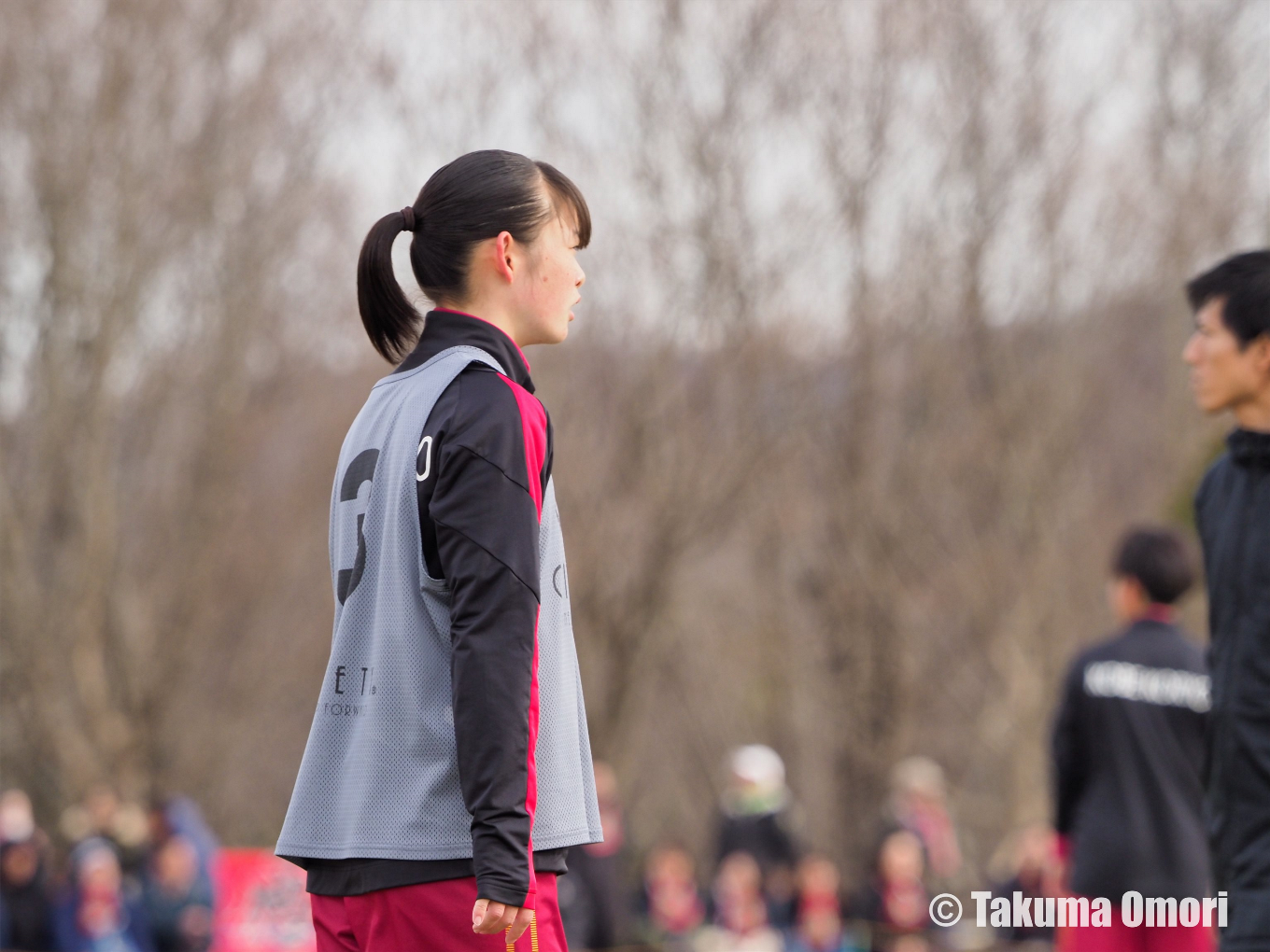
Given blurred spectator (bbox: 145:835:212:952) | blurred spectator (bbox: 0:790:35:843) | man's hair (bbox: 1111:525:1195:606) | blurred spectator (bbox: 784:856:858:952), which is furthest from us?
blurred spectator (bbox: 0:790:35:843)

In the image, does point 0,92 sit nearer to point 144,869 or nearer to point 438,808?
point 144,869

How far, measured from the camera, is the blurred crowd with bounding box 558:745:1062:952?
9211mm

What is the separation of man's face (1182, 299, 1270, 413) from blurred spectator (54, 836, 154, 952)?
25.8ft

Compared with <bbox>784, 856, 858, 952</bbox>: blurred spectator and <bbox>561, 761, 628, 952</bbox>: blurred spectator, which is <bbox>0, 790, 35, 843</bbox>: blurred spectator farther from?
<bbox>784, 856, 858, 952</bbox>: blurred spectator

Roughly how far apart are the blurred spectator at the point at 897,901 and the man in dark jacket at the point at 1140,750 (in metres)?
4.41

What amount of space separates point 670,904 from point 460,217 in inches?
363

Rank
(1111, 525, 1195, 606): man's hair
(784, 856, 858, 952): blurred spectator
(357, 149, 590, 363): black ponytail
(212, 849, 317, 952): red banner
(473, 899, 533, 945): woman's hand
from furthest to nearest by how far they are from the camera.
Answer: (212, 849, 317, 952): red banner → (784, 856, 858, 952): blurred spectator → (1111, 525, 1195, 606): man's hair → (357, 149, 590, 363): black ponytail → (473, 899, 533, 945): woman's hand

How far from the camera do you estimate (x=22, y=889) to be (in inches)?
373

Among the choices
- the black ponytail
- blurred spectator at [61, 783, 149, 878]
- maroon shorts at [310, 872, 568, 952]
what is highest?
the black ponytail

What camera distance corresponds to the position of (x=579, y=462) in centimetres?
1352

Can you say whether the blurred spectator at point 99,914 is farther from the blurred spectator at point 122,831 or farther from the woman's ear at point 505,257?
the woman's ear at point 505,257

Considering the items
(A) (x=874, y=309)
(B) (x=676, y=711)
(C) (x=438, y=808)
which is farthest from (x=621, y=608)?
(C) (x=438, y=808)

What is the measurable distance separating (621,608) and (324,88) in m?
5.61

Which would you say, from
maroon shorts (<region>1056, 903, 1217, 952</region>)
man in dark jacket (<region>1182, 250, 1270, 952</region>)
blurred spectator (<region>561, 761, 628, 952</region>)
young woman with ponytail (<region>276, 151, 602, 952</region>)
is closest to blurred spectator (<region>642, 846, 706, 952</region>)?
blurred spectator (<region>561, 761, 628, 952</region>)
